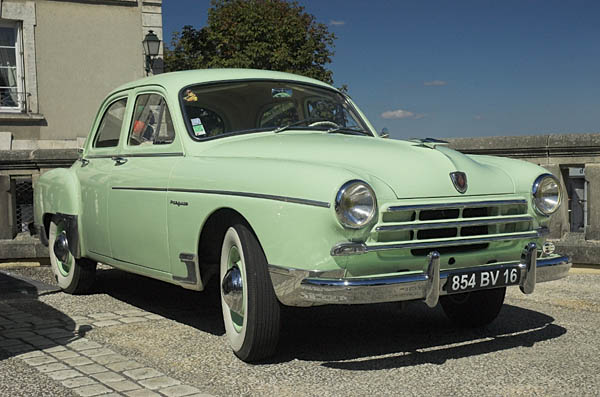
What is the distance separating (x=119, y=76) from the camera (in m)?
18.6

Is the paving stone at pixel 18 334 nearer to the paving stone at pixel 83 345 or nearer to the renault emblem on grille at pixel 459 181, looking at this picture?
the paving stone at pixel 83 345

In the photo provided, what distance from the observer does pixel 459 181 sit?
4.41 meters

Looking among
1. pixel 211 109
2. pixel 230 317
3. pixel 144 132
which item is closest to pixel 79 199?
pixel 144 132

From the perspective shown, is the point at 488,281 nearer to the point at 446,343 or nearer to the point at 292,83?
the point at 446,343

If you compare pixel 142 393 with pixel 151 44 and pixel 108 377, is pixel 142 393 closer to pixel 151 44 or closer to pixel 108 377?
pixel 108 377

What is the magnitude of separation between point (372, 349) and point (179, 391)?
1.29 m

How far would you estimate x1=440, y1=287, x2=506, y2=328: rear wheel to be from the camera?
527 cm

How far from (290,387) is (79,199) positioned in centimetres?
320

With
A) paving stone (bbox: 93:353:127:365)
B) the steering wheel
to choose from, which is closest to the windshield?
the steering wheel

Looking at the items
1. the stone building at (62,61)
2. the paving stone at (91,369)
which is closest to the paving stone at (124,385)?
the paving stone at (91,369)

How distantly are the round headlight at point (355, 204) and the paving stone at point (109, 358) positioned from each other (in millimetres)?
1594

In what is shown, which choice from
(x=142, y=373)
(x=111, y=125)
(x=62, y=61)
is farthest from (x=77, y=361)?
(x=62, y=61)

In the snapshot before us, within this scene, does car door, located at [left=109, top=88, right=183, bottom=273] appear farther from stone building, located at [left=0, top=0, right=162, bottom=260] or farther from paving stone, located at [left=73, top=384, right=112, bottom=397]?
stone building, located at [left=0, top=0, right=162, bottom=260]

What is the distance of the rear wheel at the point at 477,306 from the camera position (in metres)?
5.27
